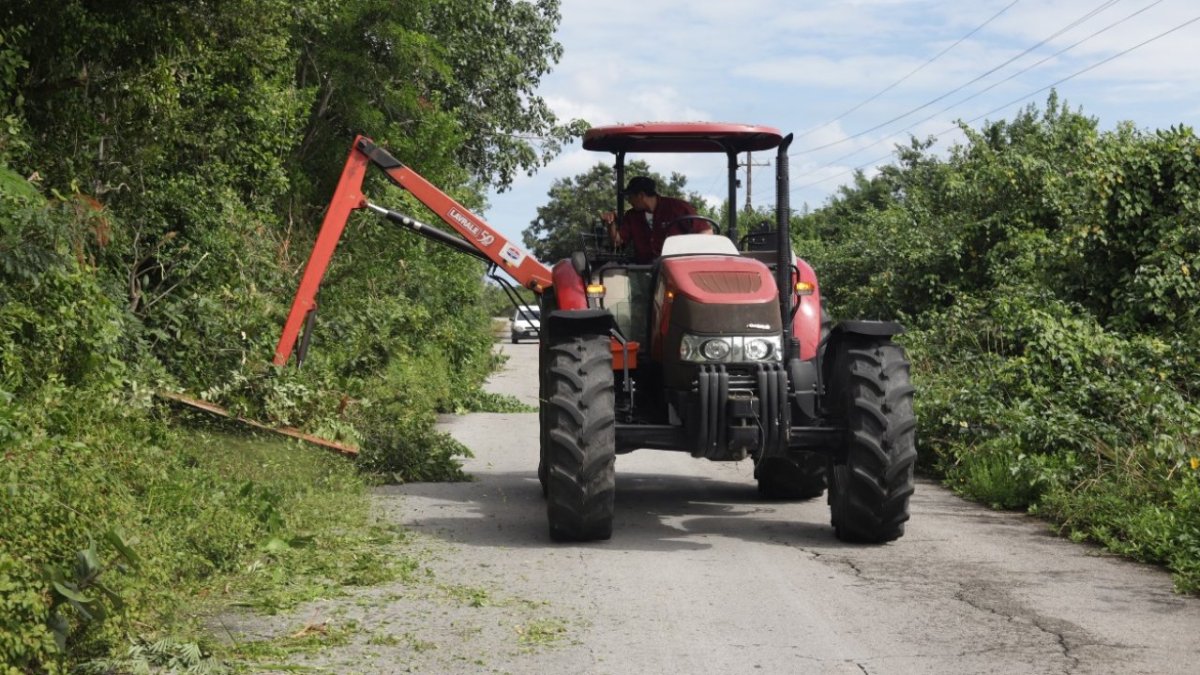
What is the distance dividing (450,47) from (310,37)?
17.0ft

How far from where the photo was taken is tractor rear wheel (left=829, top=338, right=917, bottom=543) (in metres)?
9.70

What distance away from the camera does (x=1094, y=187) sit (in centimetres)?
1817

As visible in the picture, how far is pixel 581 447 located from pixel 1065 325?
8.05 meters

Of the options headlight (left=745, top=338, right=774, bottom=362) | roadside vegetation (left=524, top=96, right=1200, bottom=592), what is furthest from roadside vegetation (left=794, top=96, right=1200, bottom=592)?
headlight (left=745, top=338, right=774, bottom=362)

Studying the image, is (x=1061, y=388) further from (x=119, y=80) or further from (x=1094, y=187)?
(x=119, y=80)

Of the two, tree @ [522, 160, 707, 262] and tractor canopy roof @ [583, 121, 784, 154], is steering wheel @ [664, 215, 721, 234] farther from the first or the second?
tree @ [522, 160, 707, 262]

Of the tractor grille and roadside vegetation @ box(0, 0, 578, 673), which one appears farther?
the tractor grille

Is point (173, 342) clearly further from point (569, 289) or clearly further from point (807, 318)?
point (807, 318)

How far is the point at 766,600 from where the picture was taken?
8078mm

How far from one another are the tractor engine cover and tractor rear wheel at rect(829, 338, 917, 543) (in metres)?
0.69

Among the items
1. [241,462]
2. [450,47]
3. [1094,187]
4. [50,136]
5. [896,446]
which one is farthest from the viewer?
[450,47]

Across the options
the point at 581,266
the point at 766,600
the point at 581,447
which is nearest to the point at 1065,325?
the point at 581,266

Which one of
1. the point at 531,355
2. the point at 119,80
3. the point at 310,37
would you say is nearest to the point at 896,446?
the point at 119,80

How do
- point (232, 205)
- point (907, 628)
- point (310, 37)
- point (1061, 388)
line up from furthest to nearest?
point (310, 37) < point (232, 205) < point (1061, 388) < point (907, 628)
